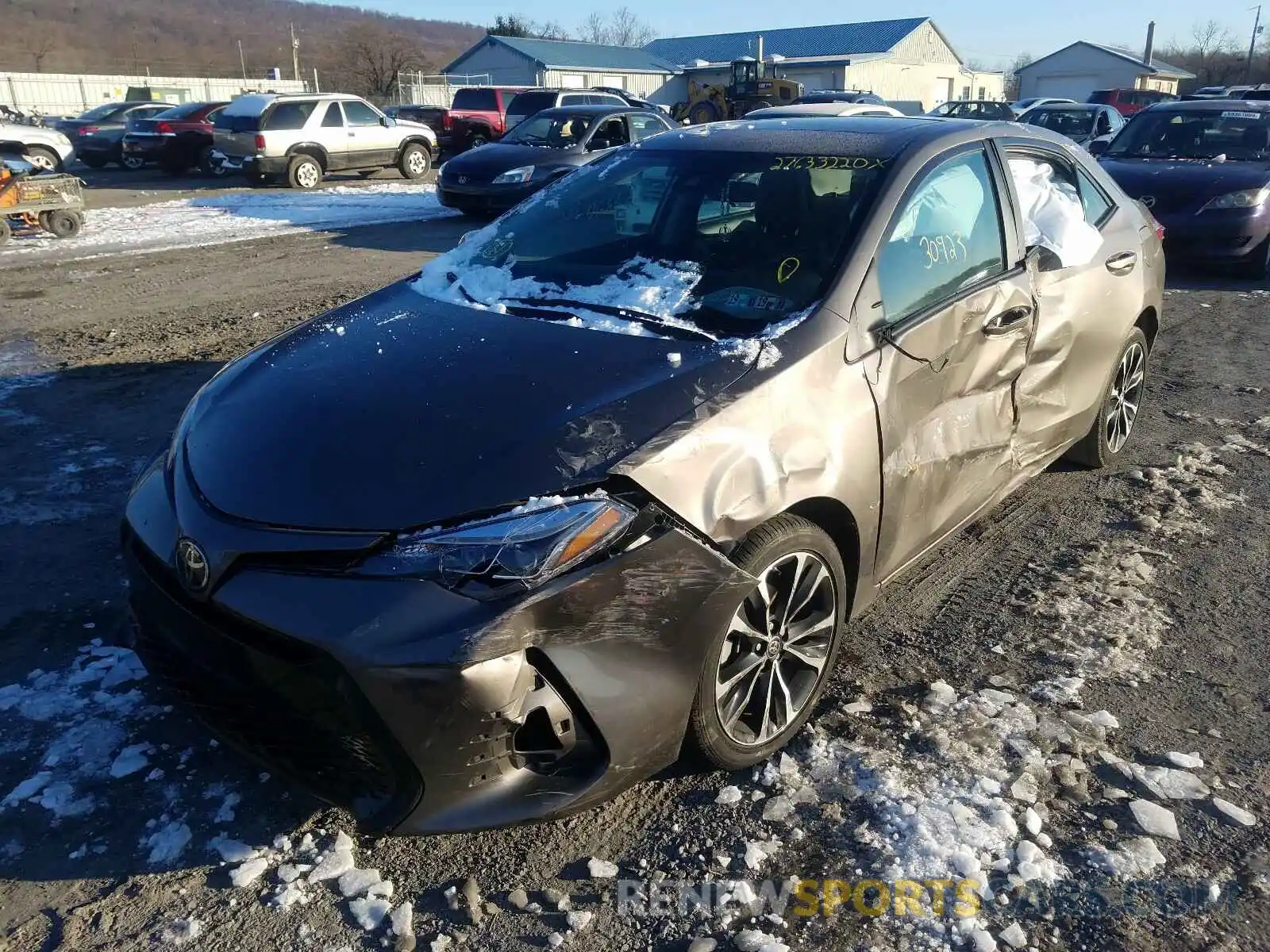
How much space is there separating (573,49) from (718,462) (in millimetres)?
61307

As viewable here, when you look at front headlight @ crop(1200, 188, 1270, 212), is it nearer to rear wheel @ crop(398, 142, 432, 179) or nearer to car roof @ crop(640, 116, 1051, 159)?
car roof @ crop(640, 116, 1051, 159)

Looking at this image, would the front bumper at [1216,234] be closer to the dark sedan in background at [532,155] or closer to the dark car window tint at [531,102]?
the dark sedan in background at [532,155]

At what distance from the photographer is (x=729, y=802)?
2.70 meters

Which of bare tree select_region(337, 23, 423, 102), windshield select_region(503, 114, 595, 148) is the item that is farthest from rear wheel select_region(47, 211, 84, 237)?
bare tree select_region(337, 23, 423, 102)

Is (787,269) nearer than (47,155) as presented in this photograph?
Yes

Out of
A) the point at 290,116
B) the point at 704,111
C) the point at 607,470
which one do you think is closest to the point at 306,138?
the point at 290,116

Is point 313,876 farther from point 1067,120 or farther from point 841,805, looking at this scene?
point 1067,120

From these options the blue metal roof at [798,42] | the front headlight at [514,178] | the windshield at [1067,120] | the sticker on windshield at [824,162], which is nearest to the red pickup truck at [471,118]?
the front headlight at [514,178]

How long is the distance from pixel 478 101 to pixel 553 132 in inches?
519

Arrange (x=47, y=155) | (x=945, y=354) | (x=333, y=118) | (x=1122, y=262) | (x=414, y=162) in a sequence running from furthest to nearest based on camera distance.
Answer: (x=414, y=162) → (x=47, y=155) → (x=333, y=118) → (x=1122, y=262) → (x=945, y=354)

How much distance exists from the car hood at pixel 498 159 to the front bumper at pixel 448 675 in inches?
460

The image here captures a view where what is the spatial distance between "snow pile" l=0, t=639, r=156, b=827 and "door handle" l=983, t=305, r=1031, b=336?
304 cm

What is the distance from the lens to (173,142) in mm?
20203

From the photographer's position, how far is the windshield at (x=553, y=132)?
13945 millimetres
